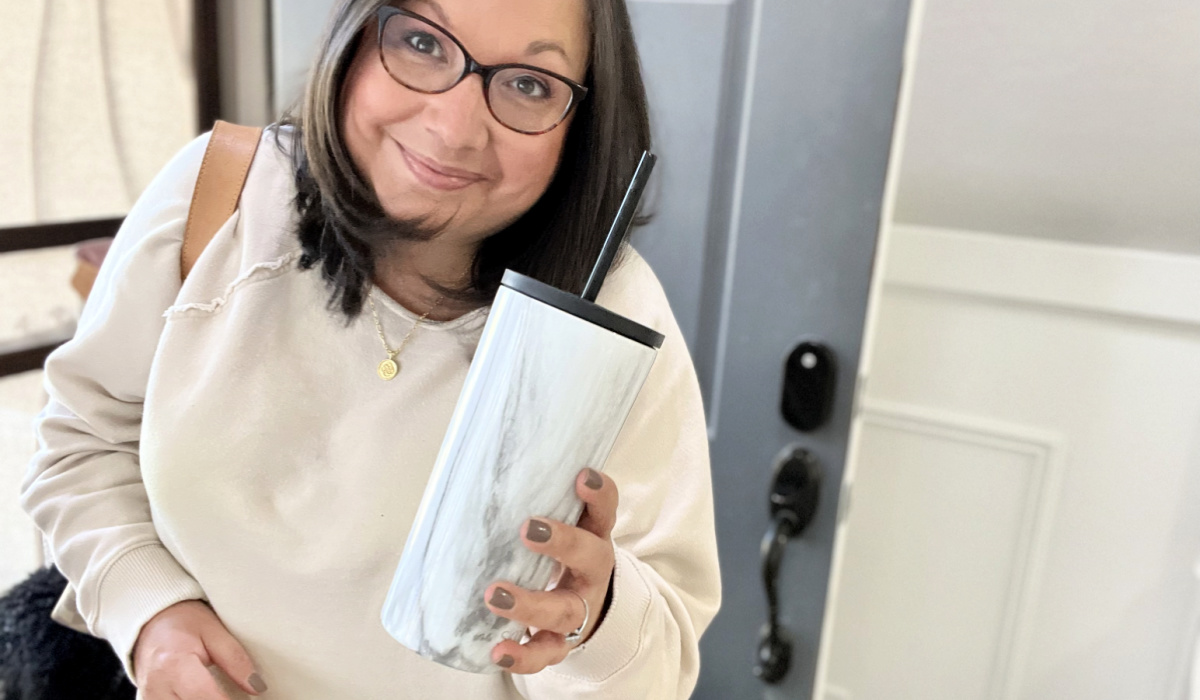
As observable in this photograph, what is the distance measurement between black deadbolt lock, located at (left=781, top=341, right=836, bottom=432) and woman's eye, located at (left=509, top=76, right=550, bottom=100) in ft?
1.73

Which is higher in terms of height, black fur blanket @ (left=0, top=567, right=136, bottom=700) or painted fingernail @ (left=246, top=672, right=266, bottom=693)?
painted fingernail @ (left=246, top=672, right=266, bottom=693)

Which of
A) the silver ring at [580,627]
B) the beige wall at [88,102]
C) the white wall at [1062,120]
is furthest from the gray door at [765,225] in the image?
the beige wall at [88,102]

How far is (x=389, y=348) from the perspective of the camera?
670 mm

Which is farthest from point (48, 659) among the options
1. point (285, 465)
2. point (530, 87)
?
point (530, 87)

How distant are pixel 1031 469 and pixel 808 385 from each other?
0.45 m

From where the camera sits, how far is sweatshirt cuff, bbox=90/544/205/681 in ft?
2.15

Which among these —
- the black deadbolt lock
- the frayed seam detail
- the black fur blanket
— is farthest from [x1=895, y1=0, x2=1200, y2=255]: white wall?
the black fur blanket

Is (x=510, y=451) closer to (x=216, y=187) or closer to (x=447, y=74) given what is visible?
(x=447, y=74)

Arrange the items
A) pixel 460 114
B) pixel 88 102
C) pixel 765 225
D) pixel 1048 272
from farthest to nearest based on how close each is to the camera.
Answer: pixel 88 102, pixel 1048 272, pixel 765 225, pixel 460 114

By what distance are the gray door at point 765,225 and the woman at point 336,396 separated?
1.11 feet

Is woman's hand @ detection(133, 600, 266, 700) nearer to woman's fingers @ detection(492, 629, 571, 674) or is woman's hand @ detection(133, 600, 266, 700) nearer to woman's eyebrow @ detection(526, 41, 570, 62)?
woman's fingers @ detection(492, 629, 571, 674)

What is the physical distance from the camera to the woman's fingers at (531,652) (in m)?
0.48

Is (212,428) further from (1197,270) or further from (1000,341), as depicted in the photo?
(1197,270)

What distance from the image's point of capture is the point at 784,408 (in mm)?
1013
